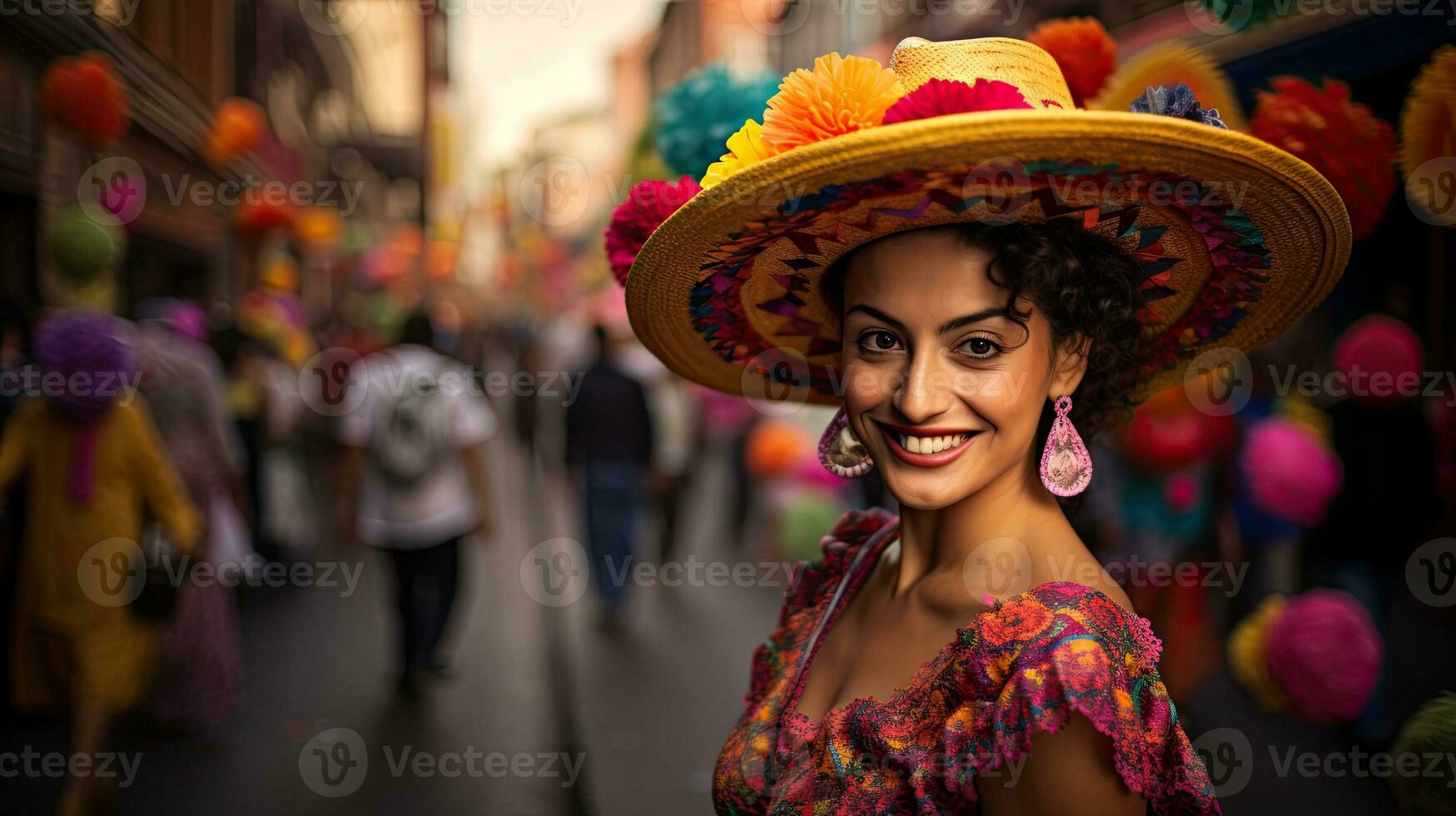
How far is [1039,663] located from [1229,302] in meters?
0.88

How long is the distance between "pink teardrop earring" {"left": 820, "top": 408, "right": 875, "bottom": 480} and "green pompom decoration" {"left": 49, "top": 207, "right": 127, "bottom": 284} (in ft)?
11.4

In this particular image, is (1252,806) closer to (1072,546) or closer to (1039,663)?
(1072,546)

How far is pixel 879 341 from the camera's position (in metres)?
1.74

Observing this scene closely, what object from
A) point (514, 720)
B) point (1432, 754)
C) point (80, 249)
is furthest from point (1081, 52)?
point (514, 720)

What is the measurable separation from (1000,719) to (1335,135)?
3.91ft

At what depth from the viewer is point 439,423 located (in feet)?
18.5

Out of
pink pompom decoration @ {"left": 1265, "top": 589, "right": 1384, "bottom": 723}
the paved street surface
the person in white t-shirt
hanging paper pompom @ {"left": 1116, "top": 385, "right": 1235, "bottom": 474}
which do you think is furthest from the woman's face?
the person in white t-shirt

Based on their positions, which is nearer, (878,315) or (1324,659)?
(878,315)

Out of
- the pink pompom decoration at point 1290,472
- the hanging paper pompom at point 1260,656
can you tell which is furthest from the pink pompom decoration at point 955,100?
the pink pompom decoration at point 1290,472

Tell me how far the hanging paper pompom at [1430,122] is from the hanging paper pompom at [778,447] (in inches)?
209

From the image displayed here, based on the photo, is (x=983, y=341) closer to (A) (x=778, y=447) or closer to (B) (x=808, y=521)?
(B) (x=808, y=521)

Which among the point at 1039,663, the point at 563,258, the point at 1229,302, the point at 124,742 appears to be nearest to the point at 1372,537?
the point at 1229,302

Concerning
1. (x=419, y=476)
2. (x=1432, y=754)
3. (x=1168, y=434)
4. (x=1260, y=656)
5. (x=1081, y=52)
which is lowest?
(x=1260, y=656)

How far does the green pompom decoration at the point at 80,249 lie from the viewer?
4.11 meters
